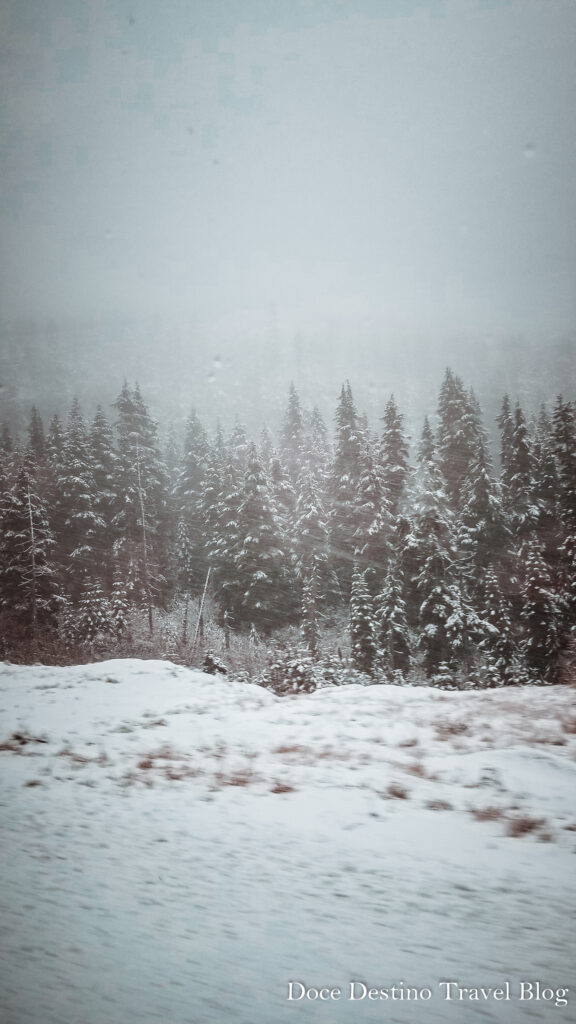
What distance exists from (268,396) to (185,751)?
324 ft

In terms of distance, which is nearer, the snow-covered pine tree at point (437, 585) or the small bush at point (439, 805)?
the small bush at point (439, 805)

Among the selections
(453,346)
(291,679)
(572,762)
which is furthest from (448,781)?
(453,346)

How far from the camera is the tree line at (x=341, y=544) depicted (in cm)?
2089

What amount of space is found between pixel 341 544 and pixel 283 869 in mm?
25882

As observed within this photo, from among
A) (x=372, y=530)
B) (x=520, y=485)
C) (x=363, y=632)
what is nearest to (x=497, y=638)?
(x=363, y=632)

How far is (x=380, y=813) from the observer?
327cm

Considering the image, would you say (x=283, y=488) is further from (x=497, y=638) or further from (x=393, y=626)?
(x=497, y=638)

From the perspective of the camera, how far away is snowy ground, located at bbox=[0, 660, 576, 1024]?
70.7 inches

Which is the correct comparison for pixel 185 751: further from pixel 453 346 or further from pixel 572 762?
pixel 453 346

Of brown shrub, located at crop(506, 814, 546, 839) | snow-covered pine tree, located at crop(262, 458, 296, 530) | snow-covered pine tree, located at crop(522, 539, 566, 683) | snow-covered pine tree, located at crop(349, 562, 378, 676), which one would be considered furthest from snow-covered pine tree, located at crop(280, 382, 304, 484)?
brown shrub, located at crop(506, 814, 546, 839)

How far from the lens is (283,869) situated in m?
2.65

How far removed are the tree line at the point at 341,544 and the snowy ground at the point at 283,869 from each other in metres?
14.4

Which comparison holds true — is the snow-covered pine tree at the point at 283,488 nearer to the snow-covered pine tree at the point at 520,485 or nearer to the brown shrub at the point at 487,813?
the snow-covered pine tree at the point at 520,485

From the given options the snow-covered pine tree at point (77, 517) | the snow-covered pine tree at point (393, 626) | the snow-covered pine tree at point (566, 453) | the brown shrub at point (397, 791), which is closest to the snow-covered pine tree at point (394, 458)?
the snow-covered pine tree at point (393, 626)
